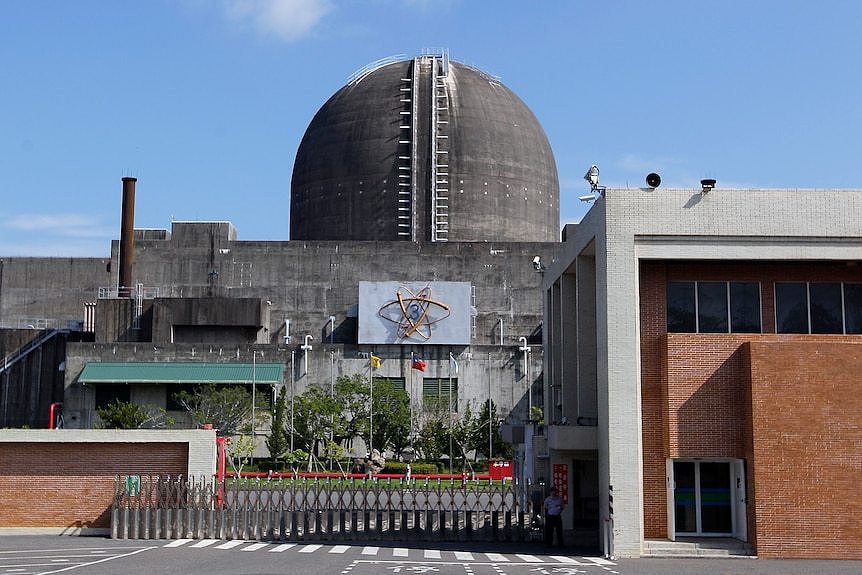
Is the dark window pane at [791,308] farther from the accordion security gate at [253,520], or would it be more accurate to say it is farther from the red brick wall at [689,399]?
the accordion security gate at [253,520]

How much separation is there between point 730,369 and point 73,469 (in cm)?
1758

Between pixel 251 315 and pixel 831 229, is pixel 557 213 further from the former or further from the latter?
pixel 831 229

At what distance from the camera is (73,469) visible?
1272 inches

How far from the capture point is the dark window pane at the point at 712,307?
29.2 m

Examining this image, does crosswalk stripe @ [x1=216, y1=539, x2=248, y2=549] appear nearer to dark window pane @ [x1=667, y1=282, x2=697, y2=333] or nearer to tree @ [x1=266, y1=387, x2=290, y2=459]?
dark window pane @ [x1=667, y1=282, x2=697, y2=333]

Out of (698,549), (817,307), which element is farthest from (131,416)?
(817,307)

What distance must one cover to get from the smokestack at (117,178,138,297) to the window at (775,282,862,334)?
182ft

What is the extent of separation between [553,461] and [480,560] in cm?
738

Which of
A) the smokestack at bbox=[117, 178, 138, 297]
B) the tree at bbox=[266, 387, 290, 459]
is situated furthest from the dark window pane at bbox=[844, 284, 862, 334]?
the smokestack at bbox=[117, 178, 138, 297]

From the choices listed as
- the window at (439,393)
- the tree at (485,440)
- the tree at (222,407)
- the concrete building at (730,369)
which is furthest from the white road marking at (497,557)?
the window at (439,393)

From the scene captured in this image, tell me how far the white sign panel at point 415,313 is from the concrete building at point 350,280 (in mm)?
Answer: 88

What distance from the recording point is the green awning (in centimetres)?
6806

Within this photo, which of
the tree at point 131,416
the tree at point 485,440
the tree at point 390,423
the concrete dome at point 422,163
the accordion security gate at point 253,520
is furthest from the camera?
the concrete dome at point 422,163

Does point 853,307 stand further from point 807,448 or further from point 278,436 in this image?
point 278,436
